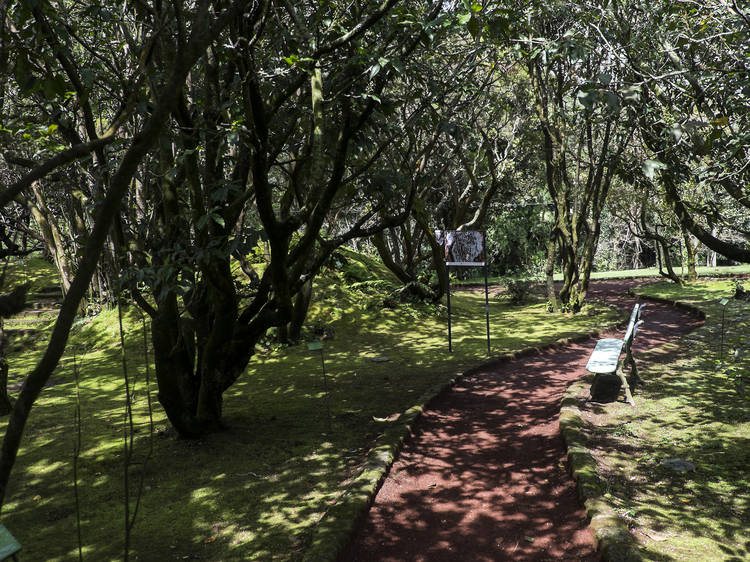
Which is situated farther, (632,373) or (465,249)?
(465,249)

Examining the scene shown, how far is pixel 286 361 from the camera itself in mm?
10703

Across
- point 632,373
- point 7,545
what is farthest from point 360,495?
point 632,373

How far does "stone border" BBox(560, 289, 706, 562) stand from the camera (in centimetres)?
364

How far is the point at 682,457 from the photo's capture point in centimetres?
514

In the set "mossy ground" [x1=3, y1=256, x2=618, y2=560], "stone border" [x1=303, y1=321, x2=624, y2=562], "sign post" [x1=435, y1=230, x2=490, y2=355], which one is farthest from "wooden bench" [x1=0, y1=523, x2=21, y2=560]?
"sign post" [x1=435, y1=230, x2=490, y2=355]

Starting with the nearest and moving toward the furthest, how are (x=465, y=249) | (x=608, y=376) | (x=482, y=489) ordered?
(x=482, y=489) → (x=608, y=376) → (x=465, y=249)

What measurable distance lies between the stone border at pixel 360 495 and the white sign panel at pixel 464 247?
152 inches

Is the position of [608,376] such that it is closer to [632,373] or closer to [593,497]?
[632,373]

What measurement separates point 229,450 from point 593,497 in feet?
11.5

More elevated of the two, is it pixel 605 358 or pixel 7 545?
pixel 7 545

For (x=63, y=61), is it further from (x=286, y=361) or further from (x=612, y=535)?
(x=286, y=361)

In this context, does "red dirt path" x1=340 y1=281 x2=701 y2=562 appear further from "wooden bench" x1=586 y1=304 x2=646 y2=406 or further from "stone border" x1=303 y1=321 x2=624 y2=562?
"wooden bench" x1=586 y1=304 x2=646 y2=406

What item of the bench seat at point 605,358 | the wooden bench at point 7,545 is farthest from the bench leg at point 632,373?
the wooden bench at point 7,545

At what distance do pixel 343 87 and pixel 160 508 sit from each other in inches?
170
